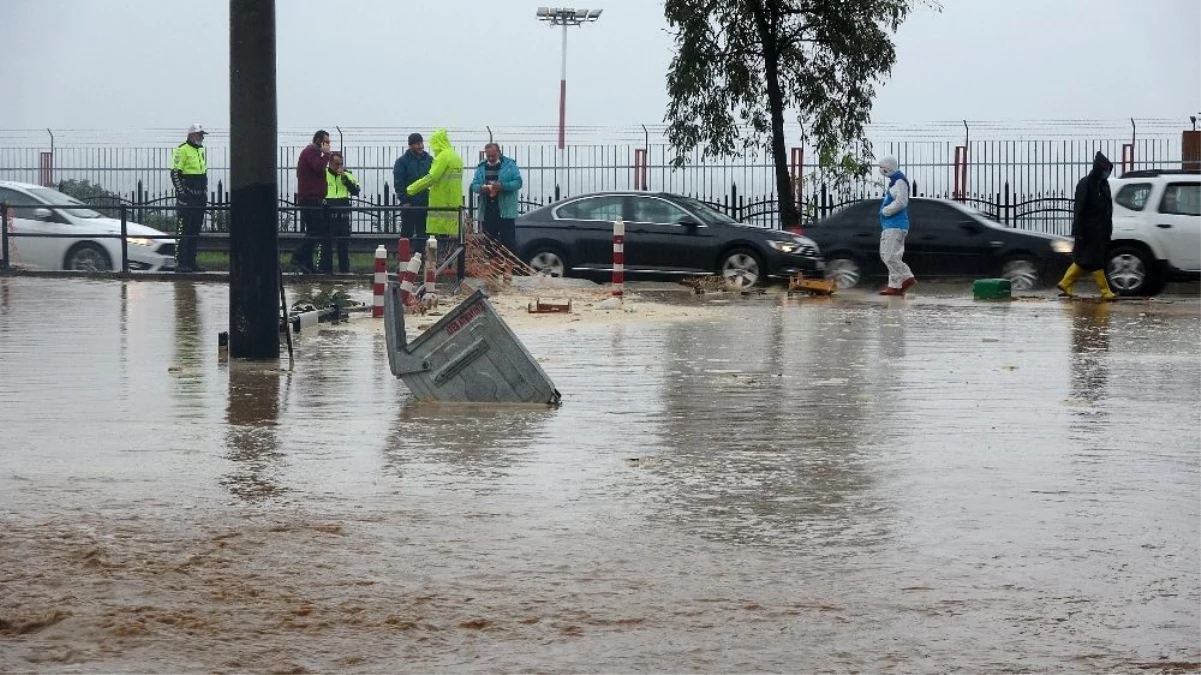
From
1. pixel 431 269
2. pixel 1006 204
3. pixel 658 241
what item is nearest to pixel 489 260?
pixel 658 241

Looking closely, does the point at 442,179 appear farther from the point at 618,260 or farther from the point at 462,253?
the point at 618,260

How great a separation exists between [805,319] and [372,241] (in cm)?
1022

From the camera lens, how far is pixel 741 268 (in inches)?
1024

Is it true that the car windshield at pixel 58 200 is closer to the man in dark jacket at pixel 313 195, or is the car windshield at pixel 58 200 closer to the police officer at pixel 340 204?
the man in dark jacket at pixel 313 195

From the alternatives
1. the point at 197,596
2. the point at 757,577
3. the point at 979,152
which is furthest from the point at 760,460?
the point at 979,152

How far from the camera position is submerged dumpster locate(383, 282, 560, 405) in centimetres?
1122

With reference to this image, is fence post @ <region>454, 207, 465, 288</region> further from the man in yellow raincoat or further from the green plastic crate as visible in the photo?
the green plastic crate

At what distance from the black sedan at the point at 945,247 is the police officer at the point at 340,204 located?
21.7 feet

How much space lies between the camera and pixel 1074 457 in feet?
30.1

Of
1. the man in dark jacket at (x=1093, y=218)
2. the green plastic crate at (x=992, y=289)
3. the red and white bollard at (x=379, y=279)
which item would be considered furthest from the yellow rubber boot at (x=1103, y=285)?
the red and white bollard at (x=379, y=279)

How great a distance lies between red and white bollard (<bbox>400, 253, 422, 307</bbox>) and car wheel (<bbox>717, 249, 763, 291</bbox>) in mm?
8073

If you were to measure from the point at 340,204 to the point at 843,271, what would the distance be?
24.2 feet

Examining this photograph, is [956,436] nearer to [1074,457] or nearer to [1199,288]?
[1074,457]

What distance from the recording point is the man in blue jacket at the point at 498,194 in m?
26.0
